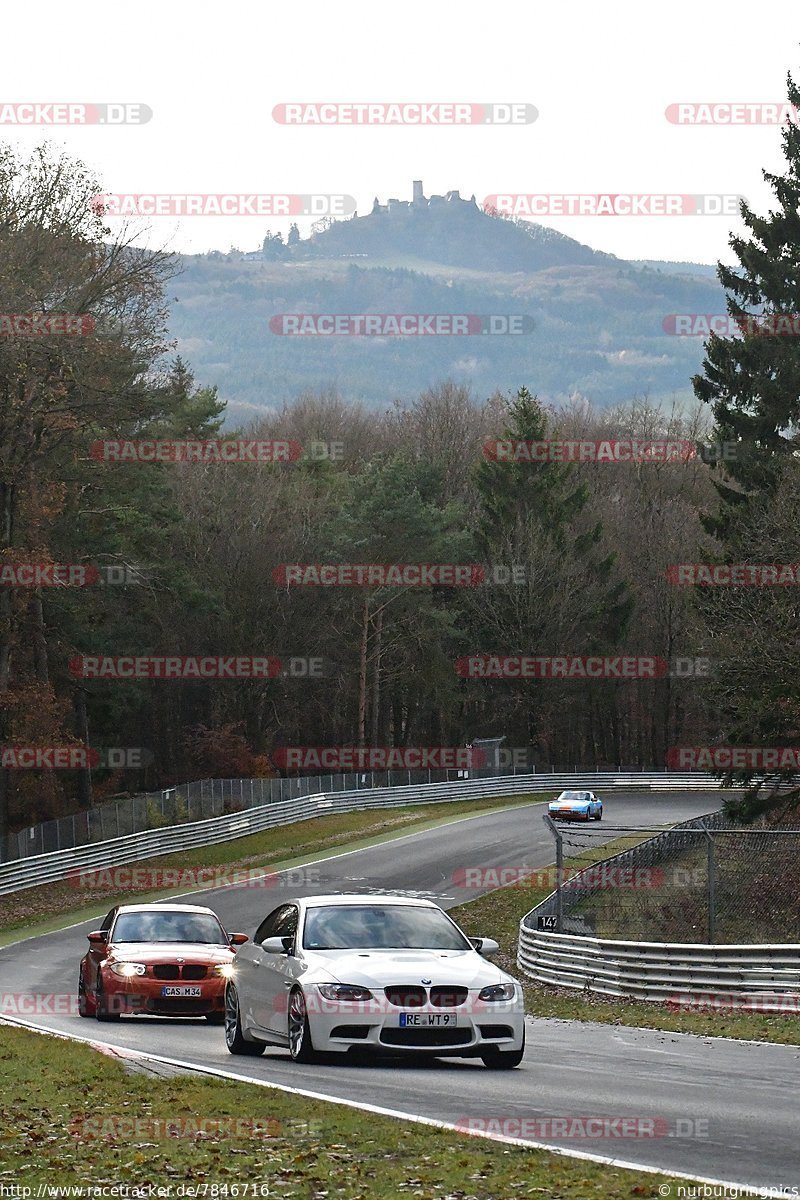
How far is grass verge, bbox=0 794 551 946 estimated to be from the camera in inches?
1575

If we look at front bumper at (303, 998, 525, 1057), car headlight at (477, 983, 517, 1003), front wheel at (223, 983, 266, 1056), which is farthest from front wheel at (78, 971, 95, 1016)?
car headlight at (477, 983, 517, 1003)

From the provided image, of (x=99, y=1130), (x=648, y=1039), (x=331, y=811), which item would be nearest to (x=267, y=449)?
(x=331, y=811)

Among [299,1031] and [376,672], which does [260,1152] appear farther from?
[376,672]

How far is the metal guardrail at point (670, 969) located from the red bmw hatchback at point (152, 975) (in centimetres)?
556

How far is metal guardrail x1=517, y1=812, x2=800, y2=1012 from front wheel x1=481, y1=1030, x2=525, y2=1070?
6363mm

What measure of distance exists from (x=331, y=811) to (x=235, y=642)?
47.3 feet

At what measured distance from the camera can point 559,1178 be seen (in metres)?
7.75

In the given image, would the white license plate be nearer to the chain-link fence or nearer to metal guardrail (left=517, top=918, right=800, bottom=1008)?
metal guardrail (left=517, top=918, right=800, bottom=1008)

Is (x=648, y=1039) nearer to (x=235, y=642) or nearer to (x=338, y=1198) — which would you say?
(x=338, y=1198)

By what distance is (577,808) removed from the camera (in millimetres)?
58781

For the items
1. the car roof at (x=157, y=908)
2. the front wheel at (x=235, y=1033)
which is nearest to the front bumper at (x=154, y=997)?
the car roof at (x=157, y=908)

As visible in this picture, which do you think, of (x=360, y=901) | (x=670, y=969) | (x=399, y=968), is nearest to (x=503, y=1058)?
(x=399, y=968)

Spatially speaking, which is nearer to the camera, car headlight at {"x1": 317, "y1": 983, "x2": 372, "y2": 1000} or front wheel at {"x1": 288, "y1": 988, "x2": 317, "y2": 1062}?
car headlight at {"x1": 317, "y1": 983, "x2": 372, "y2": 1000}

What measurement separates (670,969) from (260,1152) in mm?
13134
